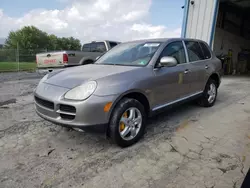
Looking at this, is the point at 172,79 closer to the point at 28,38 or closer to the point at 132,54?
the point at 132,54

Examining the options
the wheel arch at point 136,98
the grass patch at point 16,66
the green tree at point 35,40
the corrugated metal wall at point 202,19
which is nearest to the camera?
the wheel arch at point 136,98

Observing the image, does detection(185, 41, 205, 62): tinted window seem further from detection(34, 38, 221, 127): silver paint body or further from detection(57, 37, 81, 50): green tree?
detection(57, 37, 81, 50): green tree

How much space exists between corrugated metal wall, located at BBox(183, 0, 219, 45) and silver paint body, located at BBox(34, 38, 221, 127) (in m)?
5.86

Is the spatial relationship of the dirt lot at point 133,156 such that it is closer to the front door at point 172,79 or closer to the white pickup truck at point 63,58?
the front door at point 172,79

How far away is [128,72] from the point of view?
2.62 meters

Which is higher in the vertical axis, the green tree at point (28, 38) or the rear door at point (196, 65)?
the green tree at point (28, 38)

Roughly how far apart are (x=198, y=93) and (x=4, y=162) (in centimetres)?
368

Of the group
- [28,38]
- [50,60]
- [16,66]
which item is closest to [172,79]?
[50,60]

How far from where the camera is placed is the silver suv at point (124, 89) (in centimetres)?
227

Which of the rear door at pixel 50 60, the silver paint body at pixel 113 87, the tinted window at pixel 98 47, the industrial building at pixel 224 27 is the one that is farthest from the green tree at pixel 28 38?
the silver paint body at pixel 113 87

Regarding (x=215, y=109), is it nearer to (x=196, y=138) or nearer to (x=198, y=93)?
(x=198, y=93)

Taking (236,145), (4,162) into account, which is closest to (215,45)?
(236,145)

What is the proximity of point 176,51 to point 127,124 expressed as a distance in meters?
1.79

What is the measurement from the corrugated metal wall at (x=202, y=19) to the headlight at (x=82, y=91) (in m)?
7.75
